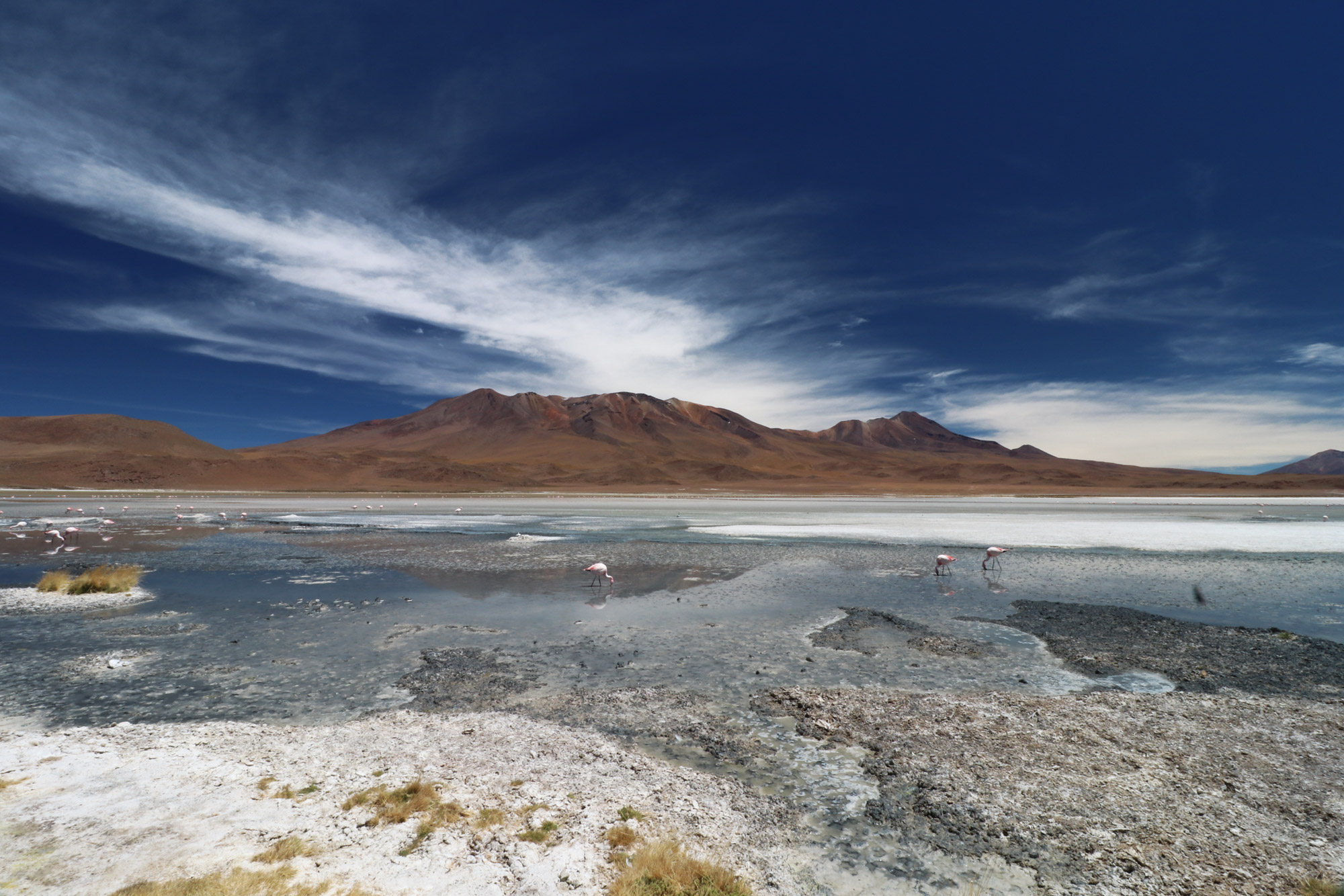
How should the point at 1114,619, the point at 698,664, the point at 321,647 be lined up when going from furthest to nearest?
the point at 1114,619, the point at 321,647, the point at 698,664

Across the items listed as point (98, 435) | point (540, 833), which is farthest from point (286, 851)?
point (98, 435)

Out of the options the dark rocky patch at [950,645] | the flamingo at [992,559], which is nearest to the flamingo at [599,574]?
the dark rocky patch at [950,645]

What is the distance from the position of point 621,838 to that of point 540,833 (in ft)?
1.82

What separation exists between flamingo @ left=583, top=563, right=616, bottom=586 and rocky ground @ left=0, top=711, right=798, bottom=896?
809 centimetres

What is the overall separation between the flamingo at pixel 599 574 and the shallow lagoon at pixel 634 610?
1.06 feet

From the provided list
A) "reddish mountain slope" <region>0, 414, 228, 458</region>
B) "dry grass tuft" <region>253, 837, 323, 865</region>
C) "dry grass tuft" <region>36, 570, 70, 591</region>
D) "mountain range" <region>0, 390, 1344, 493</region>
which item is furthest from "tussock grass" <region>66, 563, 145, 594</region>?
"reddish mountain slope" <region>0, 414, 228, 458</region>

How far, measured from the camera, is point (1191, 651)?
9.23 m

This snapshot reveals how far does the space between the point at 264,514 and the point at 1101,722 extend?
47857 mm

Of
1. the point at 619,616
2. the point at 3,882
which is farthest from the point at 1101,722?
the point at 3,882

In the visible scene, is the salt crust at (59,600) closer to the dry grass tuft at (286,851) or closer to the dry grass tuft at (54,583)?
the dry grass tuft at (54,583)

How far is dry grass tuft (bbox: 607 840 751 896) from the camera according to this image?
3807 mm

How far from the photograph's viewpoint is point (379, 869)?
3.93m

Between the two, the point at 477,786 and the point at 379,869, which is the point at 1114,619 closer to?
the point at 477,786

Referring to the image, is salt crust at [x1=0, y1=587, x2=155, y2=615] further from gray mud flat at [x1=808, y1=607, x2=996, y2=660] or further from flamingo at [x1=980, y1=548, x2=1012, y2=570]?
flamingo at [x1=980, y1=548, x2=1012, y2=570]
